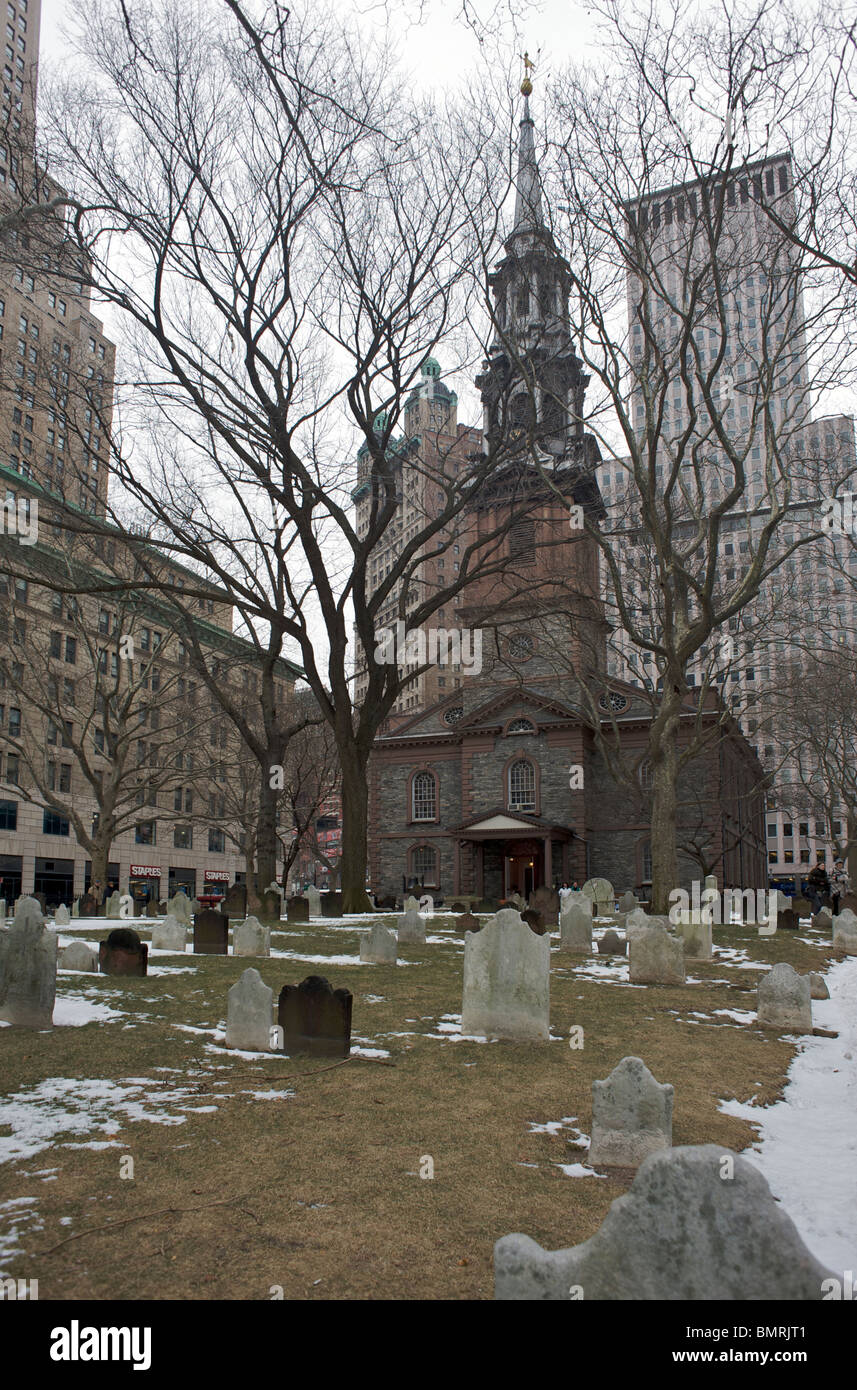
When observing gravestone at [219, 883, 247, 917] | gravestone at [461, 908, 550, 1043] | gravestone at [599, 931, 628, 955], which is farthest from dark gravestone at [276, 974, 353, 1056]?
gravestone at [219, 883, 247, 917]

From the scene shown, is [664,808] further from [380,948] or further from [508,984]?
[508,984]

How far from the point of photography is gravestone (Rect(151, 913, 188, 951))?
561 inches

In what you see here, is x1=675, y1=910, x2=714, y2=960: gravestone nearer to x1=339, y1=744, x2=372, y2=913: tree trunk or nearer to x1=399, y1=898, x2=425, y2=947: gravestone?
x1=399, y1=898, x2=425, y2=947: gravestone

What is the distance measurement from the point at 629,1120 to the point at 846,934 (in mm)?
15637

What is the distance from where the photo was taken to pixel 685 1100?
18.4ft

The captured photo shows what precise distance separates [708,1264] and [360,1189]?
215cm

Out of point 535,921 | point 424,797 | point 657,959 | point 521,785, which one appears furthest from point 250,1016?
point 424,797

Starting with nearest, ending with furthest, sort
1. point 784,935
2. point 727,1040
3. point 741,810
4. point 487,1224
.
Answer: point 487,1224, point 727,1040, point 784,935, point 741,810

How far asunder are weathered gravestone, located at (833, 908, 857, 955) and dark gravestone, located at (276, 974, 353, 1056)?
567 inches

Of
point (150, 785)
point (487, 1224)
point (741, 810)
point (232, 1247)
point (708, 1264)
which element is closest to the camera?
point (708, 1264)

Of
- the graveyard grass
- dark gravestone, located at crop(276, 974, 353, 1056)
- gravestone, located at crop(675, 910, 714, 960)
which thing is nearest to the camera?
the graveyard grass

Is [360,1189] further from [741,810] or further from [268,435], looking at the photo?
[741,810]

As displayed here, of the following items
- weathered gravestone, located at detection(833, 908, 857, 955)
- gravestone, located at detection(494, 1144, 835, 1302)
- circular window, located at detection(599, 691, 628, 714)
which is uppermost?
circular window, located at detection(599, 691, 628, 714)
